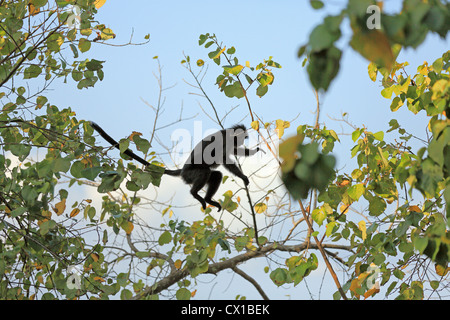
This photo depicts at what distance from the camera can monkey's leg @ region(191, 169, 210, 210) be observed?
14.5 ft

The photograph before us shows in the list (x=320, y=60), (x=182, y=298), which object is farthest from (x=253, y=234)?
(x=320, y=60)

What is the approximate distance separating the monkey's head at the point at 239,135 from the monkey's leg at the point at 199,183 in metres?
0.48

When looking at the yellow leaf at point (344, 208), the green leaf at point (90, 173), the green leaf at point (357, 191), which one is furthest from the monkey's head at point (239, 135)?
the green leaf at point (90, 173)

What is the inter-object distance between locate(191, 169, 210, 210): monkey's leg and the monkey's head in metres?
0.48

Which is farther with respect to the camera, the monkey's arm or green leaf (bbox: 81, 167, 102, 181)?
the monkey's arm

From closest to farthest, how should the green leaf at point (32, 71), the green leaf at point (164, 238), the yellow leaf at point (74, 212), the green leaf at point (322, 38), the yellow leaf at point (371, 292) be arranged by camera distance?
the green leaf at point (322, 38) → the yellow leaf at point (371, 292) → the green leaf at point (164, 238) → the yellow leaf at point (74, 212) → the green leaf at point (32, 71)

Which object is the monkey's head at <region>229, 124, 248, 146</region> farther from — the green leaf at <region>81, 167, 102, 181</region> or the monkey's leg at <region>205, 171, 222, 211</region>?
the green leaf at <region>81, 167, 102, 181</region>

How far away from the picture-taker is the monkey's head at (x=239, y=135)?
15.2 feet

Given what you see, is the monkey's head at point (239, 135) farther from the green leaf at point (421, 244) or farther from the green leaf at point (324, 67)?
the green leaf at point (324, 67)

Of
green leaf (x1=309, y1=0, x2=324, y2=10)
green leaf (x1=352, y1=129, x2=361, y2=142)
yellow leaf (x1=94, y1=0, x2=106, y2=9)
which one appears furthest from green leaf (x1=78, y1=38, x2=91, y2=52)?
green leaf (x1=309, y1=0, x2=324, y2=10)

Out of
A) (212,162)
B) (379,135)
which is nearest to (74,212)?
(212,162)

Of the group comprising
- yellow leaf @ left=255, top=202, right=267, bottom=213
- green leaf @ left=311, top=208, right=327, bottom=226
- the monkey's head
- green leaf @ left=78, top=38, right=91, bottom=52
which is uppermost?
the monkey's head

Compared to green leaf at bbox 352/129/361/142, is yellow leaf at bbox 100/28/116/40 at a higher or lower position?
higher

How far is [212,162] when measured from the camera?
186 inches
